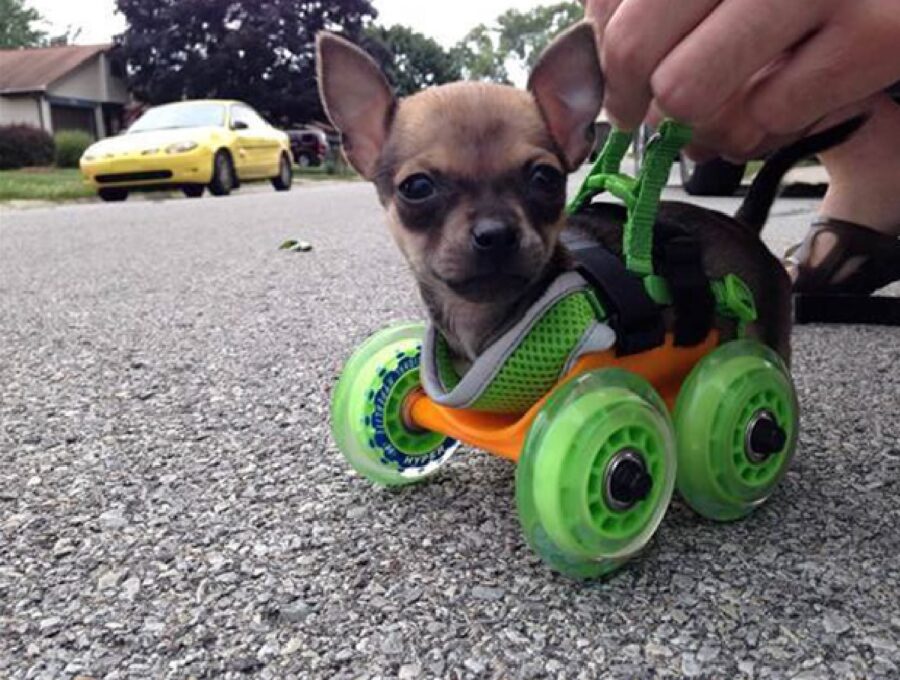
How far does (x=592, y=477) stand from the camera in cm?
116

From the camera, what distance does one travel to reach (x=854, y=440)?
165 centimetres

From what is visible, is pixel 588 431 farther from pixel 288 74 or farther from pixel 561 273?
pixel 288 74

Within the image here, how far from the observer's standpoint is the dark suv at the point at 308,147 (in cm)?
2666

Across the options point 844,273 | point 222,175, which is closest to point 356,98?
point 844,273

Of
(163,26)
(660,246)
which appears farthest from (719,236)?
(163,26)

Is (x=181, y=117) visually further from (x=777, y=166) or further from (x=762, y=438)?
(x=762, y=438)

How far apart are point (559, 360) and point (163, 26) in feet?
106

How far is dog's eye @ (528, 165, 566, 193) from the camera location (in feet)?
4.50

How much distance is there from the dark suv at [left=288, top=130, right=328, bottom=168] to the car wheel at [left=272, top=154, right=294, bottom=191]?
13.5m

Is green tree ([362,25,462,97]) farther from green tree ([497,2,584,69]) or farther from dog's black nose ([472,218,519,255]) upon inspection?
dog's black nose ([472,218,519,255])

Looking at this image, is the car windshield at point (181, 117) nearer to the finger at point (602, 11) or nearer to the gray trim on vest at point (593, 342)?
the finger at point (602, 11)

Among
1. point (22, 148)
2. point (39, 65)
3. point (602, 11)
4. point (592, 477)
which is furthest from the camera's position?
point (39, 65)

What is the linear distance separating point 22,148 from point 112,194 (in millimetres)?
10454

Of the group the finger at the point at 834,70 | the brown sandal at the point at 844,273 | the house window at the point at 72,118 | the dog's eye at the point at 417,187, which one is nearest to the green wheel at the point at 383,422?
the dog's eye at the point at 417,187
